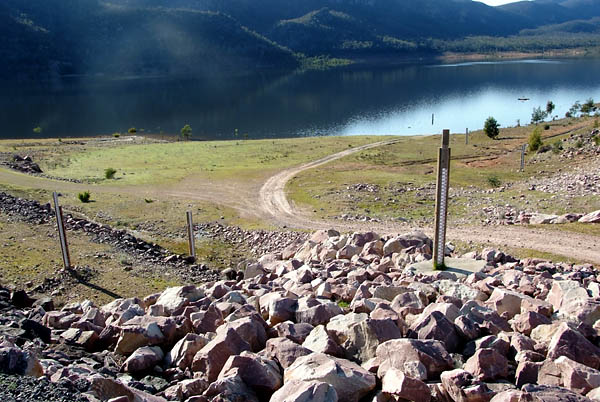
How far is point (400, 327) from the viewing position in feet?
29.8

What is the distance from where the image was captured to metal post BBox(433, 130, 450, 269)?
13.6m

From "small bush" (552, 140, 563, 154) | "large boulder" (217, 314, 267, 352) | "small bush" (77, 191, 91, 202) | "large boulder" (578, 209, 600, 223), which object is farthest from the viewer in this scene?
"small bush" (552, 140, 563, 154)

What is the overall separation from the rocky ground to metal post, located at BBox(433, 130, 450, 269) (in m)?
1.03

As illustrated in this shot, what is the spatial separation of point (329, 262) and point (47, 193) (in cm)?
1849

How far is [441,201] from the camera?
13984mm

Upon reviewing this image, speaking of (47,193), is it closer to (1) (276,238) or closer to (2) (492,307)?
(1) (276,238)

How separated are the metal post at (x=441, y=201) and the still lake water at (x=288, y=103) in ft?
219

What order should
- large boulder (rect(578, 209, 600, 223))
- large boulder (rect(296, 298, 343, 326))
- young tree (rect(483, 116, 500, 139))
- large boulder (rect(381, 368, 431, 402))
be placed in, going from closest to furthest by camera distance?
large boulder (rect(381, 368, 431, 402)) → large boulder (rect(296, 298, 343, 326)) → large boulder (rect(578, 209, 600, 223)) → young tree (rect(483, 116, 500, 139))

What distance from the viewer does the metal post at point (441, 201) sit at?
44.5ft

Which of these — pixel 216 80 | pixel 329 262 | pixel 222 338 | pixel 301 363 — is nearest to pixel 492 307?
pixel 301 363

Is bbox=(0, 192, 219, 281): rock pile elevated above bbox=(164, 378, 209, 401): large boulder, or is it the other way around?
bbox=(164, 378, 209, 401): large boulder

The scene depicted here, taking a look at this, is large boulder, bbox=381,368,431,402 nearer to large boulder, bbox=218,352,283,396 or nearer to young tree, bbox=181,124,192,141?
large boulder, bbox=218,352,283,396

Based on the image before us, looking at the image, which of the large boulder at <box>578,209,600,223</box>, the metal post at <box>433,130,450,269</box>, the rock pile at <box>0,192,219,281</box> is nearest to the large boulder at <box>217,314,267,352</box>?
the metal post at <box>433,130,450,269</box>

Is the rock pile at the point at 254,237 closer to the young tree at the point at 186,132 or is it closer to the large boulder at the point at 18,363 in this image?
the large boulder at the point at 18,363
